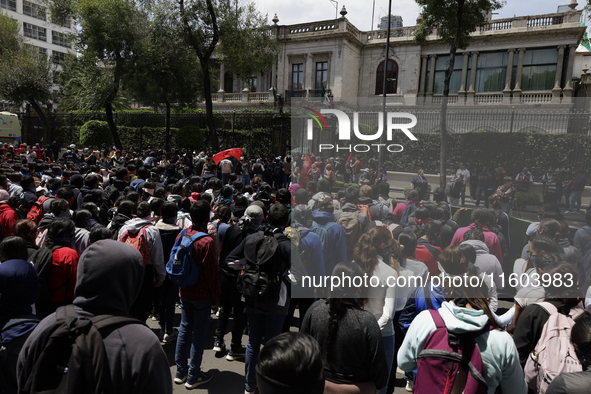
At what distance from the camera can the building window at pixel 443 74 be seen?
3231cm

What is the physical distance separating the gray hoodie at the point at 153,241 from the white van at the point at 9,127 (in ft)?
91.4

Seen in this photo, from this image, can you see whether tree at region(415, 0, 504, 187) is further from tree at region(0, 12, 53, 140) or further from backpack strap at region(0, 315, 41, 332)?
tree at region(0, 12, 53, 140)

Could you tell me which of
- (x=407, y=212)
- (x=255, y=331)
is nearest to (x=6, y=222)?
(x=255, y=331)

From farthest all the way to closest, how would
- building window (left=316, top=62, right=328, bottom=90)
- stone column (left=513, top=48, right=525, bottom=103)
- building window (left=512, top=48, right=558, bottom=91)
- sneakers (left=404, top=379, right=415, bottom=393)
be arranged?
building window (left=316, top=62, right=328, bottom=90), stone column (left=513, top=48, right=525, bottom=103), building window (left=512, top=48, right=558, bottom=91), sneakers (left=404, top=379, right=415, bottom=393)

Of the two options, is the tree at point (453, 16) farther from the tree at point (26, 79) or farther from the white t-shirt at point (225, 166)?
the tree at point (26, 79)

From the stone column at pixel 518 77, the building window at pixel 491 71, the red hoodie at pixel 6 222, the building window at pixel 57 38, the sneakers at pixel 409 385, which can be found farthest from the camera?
the building window at pixel 57 38

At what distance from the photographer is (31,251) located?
3795mm

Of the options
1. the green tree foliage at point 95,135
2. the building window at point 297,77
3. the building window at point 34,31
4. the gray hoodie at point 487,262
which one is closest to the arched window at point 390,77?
the building window at point 297,77

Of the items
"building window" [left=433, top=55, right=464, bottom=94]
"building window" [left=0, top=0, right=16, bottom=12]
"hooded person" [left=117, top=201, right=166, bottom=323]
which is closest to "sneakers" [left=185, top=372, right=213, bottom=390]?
"hooded person" [left=117, top=201, right=166, bottom=323]

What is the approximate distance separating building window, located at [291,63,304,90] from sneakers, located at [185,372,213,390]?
1279 inches

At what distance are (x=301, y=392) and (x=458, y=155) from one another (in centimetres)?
258

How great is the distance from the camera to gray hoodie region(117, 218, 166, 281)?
439 cm

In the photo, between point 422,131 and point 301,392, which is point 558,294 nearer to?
point 422,131

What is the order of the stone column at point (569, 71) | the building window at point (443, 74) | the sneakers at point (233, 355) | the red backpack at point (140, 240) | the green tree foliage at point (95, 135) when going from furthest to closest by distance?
1. the building window at point (443, 74)
2. the stone column at point (569, 71)
3. the green tree foliage at point (95, 135)
4. the sneakers at point (233, 355)
5. the red backpack at point (140, 240)
